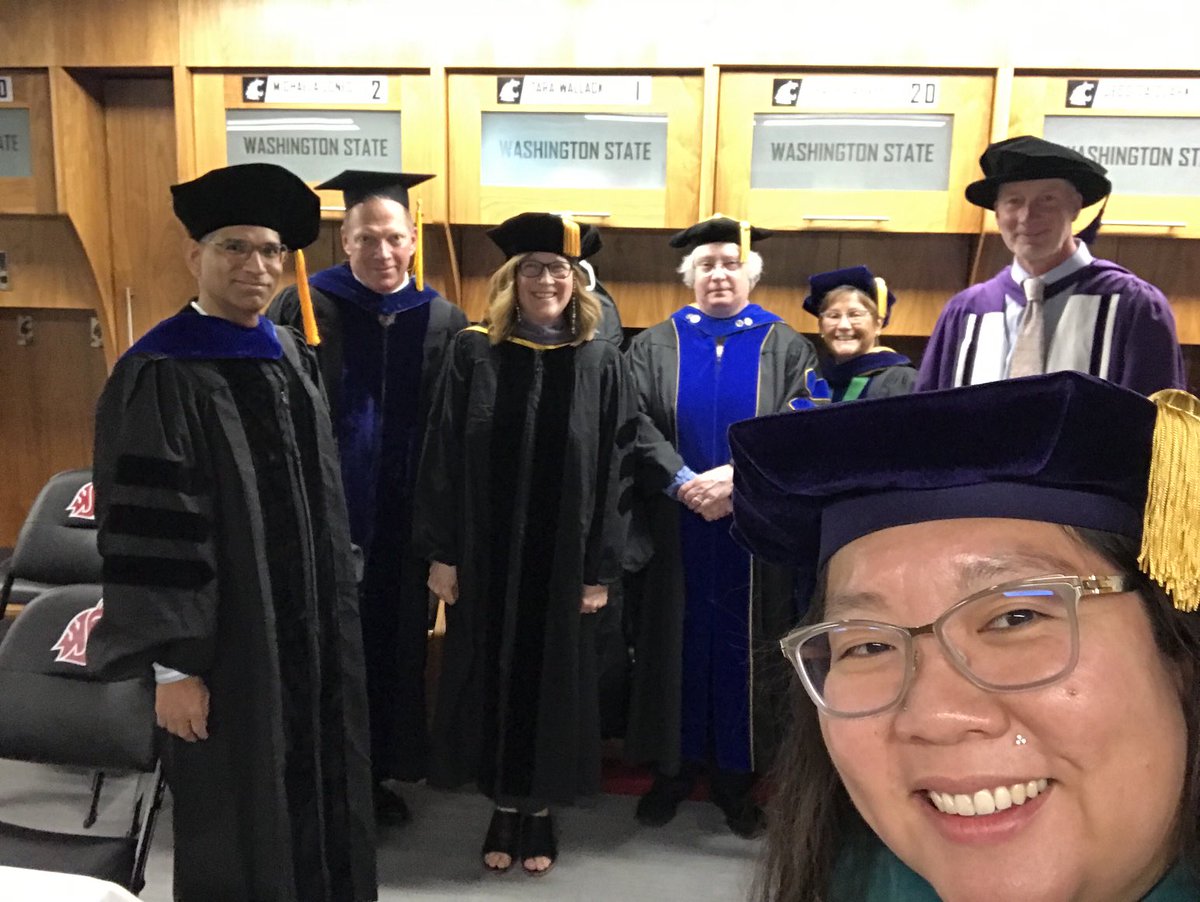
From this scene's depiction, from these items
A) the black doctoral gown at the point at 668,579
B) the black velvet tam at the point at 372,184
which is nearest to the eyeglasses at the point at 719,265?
the black doctoral gown at the point at 668,579

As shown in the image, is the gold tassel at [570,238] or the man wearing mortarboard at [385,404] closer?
the gold tassel at [570,238]

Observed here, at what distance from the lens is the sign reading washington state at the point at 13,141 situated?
3385 mm

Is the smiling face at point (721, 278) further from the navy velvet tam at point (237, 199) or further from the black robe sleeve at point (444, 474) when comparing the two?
the navy velvet tam at point (237, 199)

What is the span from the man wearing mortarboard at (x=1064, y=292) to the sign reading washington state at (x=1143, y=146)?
1.05 metres

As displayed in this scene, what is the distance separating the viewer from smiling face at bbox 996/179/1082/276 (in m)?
2.15

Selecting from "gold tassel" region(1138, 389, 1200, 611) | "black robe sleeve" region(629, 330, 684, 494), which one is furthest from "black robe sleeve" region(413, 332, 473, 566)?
"gold tassel" region(1138, 389, 1200, 611)

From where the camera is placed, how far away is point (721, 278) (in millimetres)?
2635

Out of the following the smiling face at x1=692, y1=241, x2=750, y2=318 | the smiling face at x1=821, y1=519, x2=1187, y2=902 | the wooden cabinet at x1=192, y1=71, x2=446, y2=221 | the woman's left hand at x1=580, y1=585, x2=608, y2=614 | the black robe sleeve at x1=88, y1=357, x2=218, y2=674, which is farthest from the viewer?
the wooden cabinet at x1=192, y1=71, x2=446, y2=221

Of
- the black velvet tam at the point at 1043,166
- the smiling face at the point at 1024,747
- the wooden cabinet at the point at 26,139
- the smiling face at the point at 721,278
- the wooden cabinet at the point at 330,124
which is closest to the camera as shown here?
the smiling face at the point at 1024,747

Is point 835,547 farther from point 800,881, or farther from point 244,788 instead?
point 244,788

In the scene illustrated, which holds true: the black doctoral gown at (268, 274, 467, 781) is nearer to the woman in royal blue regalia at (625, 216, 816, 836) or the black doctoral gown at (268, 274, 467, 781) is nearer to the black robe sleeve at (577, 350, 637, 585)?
the black robe sleeve at (577, 350, 637, 585)

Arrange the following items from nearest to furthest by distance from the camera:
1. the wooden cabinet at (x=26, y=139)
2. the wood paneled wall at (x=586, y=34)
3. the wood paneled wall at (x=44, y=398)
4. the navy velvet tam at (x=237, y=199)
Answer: the navy velvet tam at (x=237, y=199) < the wood paneled wall at (x=586, y=34) < the wooden cabinet at (x=26, y=139) < the wood paneled wall at (x=44, y=398)

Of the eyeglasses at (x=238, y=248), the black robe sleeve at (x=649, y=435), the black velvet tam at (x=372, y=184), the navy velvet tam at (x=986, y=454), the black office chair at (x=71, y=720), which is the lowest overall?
the black office chair at (x=71, y=720)

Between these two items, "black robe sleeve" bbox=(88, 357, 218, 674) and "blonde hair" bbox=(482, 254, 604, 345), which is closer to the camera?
"black robe sleeve" bbox=(88, 357, 218, 674)
